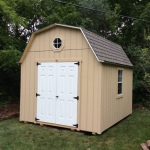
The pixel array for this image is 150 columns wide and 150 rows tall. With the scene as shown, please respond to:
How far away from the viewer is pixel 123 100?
7.63 metres

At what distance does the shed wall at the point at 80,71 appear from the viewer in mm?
5633

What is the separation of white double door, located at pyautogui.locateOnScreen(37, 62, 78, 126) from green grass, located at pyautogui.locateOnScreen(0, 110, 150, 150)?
0.40 metres

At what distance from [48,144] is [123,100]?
152 inches

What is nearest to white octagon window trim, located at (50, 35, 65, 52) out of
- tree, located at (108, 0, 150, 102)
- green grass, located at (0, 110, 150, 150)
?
green grass, located at (0, 110, 150, 150)

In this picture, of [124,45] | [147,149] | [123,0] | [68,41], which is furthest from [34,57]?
[123,0]

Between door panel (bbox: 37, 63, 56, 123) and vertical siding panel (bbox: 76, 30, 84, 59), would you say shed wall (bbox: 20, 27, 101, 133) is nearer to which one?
vertical siding panel (bbox: 76, 30, 84, 59)

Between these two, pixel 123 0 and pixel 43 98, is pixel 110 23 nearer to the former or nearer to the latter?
pixel 123 0

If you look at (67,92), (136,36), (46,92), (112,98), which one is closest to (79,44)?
(67,92)

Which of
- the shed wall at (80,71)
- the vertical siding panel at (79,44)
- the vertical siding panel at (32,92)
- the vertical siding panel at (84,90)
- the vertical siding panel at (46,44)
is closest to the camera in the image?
the shed wall at (80,71)

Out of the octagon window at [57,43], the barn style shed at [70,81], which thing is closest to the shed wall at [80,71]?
the barn style shed at [70,81]

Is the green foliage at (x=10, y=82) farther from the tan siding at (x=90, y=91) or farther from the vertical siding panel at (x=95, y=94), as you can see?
the vertical siding panel at (x=95, y=94)

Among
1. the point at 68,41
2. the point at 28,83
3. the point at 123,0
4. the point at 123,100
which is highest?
the point at 123,0

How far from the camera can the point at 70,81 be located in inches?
237

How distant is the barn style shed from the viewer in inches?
223
